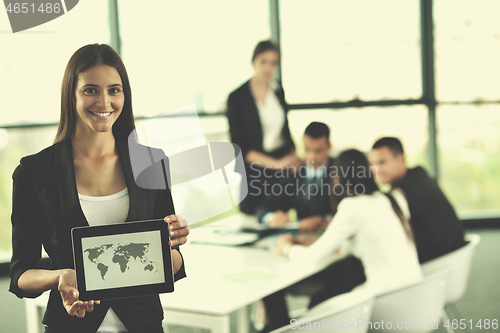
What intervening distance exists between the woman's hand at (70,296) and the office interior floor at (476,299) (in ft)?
4.00

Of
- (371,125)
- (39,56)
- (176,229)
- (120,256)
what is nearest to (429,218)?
(176,229)

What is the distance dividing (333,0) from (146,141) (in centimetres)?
406

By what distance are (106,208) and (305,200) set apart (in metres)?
1.87

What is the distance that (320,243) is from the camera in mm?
2199

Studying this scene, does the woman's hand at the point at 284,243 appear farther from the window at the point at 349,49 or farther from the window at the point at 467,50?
the window at the point at 467,50

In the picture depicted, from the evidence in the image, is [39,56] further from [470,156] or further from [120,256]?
[470,156]

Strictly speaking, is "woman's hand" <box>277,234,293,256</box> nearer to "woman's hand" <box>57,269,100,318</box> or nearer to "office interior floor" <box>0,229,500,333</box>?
"office interior floor" <box>0,229,500,333</box>

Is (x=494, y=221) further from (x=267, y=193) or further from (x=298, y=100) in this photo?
(x=267, y=193)

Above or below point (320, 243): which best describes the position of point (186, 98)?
above

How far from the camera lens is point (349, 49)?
4.99 meters

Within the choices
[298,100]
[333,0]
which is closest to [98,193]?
[298,100]

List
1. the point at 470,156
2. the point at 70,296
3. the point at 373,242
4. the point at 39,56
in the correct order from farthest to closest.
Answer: the point at 470,156 → the point at 39,56 → the point at 373,242 → the point at 70,296

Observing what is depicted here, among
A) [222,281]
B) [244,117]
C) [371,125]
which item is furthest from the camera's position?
[371,125]

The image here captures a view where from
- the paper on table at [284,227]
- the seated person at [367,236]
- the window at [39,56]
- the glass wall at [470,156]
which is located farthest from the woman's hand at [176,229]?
the glass wall at [470,156]
